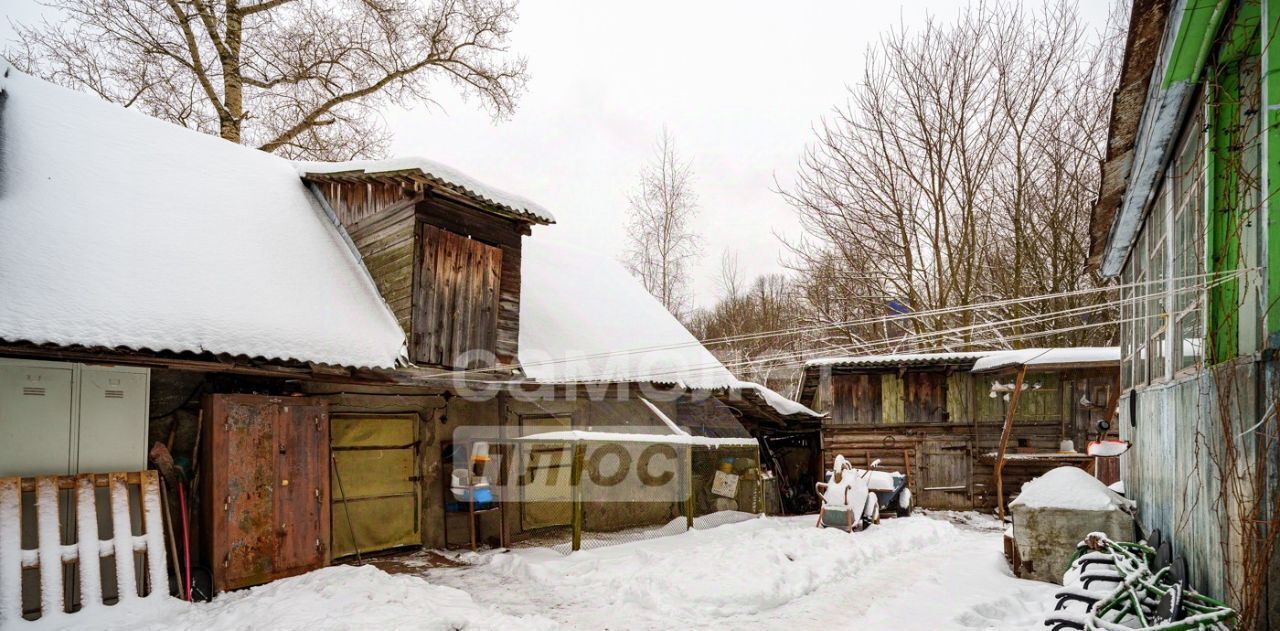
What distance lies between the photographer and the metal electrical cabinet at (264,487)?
7.75 meters

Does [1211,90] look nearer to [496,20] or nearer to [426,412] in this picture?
[426,412]

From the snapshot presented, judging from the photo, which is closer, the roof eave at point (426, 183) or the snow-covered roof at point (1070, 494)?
the snow-covered roof at point (1070, 494)

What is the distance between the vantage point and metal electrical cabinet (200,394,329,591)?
7754 millimetres

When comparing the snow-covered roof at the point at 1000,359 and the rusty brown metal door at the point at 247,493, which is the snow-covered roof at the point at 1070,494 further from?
the rusty brown metal door at the point at 247,493

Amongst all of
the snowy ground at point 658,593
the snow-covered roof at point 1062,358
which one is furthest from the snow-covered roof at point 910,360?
the snowy ground at point 658,593

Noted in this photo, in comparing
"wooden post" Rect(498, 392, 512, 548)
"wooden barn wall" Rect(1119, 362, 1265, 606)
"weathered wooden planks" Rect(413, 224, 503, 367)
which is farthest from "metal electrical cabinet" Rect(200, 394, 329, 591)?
"wooden barn wall" Rect(1119, 362, 1265, 606)

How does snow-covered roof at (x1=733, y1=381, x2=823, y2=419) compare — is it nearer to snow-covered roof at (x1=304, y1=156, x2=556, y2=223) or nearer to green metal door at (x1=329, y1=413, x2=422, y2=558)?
snow-covered roof at (x1=304, y1=156, x2=556, y2=223)

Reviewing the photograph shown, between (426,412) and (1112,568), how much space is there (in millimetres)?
8944

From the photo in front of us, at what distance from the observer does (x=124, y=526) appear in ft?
23.0

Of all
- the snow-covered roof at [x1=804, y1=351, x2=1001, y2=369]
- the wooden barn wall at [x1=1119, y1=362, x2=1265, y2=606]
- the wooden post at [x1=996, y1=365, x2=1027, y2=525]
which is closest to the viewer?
the wooden barn wall at [x1=1119, y1=362, x2=1265, y2=606]

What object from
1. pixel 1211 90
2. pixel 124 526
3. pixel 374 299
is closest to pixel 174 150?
pixel 374 299

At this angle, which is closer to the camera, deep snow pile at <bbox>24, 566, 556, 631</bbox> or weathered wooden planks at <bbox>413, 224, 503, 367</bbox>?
deep snow pile at <bbox>24, 566, 556, 631</bbox>

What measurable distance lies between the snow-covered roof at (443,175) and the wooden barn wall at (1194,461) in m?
8.52

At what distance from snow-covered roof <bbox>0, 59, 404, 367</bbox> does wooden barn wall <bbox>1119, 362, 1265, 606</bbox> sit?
841 centimetres
